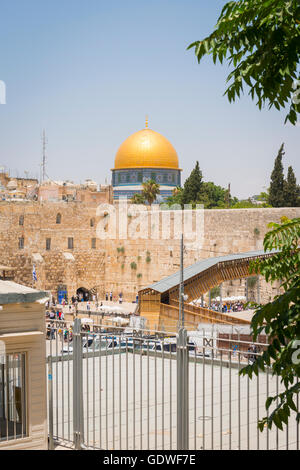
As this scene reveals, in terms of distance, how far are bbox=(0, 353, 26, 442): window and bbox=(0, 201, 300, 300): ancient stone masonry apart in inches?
970

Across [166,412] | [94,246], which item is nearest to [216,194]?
[94,246]

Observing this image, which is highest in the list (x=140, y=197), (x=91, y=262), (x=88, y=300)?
(x=140, y=197)

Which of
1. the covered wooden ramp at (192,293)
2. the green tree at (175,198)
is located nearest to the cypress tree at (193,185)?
the green tree at (175,198)

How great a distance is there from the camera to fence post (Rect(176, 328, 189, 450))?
401 cm

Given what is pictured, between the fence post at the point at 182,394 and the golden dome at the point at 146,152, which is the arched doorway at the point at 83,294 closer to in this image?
the golden dome at the point at 146,152

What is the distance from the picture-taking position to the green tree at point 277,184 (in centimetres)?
3372

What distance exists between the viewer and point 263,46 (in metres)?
2.41

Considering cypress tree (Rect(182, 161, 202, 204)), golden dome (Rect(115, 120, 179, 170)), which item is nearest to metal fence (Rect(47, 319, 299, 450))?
cypress tree (Rect(182, 161, 202, 204))

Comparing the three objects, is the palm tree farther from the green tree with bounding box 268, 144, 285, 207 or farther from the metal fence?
the metal fence

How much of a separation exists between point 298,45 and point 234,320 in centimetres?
1737

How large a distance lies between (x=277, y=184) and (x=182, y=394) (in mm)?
30971
